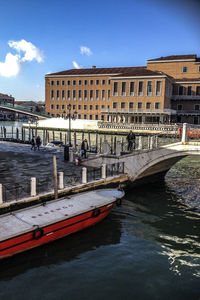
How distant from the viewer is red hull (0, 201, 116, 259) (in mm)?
7977

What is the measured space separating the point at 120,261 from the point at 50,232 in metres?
2.45

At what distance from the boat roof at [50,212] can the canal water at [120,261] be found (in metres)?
0.91

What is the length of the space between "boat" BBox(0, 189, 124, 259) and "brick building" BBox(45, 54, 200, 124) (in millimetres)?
43847

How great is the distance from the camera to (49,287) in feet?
23.4

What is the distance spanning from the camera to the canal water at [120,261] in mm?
7062

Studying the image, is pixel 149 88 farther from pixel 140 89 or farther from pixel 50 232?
pixel 50 232

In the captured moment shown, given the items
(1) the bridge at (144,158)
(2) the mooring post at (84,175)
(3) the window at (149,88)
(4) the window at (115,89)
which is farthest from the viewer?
(4) the window at (115,89)

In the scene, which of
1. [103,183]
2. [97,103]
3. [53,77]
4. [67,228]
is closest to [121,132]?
[97,103]

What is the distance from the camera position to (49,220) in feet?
29.7

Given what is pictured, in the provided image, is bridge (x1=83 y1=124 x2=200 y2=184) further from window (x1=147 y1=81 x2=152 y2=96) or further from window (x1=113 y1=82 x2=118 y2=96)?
window (x1=113 y1=82 x2=118 y2=96)

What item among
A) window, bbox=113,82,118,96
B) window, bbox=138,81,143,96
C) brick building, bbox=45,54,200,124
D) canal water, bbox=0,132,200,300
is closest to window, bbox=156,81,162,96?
brick building, bbox=45,54,200,124

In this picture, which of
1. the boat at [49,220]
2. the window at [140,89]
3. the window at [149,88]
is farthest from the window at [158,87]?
the boat at [49,220]

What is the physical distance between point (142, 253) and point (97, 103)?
5843 cm

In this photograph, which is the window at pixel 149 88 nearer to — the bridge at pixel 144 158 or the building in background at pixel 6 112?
the bridge at pixel 144 158
